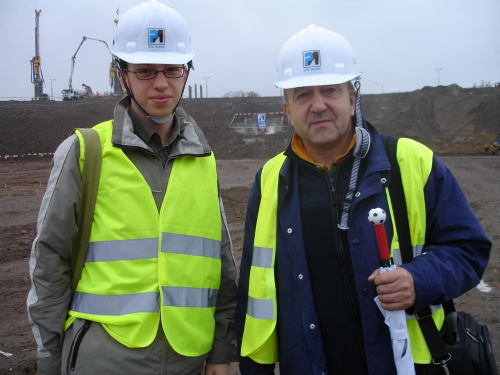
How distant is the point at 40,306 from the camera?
2135mm

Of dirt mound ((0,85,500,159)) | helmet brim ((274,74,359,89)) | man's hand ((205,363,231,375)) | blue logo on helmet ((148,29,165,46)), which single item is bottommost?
man's hand ((205,363,231,375))

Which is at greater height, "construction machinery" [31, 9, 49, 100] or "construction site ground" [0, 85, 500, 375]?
"construction machinery" [31, 9, 49, 100]

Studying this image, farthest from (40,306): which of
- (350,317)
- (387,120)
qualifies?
(387,120)

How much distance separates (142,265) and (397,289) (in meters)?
1.19

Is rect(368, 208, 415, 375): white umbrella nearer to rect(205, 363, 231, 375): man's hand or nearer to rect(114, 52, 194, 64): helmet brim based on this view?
rect(205, 363, 231, 375): man's hand

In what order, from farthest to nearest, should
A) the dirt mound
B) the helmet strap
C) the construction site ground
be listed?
1. the dirt mound
2. the construction site ground
3. the helmet strap

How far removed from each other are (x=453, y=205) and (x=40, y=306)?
197 centimetres

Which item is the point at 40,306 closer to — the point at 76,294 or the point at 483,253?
the point at 76,294

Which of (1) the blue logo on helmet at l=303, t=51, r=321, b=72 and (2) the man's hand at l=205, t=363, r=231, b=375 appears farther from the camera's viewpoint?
(2) the man's hand at l=205, t=363, r=231, b=375

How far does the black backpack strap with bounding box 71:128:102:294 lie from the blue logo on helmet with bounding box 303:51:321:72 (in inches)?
45.4

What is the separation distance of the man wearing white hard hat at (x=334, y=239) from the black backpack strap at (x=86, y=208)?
0.83 meters

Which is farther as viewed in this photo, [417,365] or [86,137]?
[86,137]

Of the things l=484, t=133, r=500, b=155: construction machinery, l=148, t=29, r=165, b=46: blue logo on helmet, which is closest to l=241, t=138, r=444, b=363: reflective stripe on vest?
l=148, t=29, r=165, b=46: blue logo on helmet

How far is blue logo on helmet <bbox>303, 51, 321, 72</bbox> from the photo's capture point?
2.40 metres
